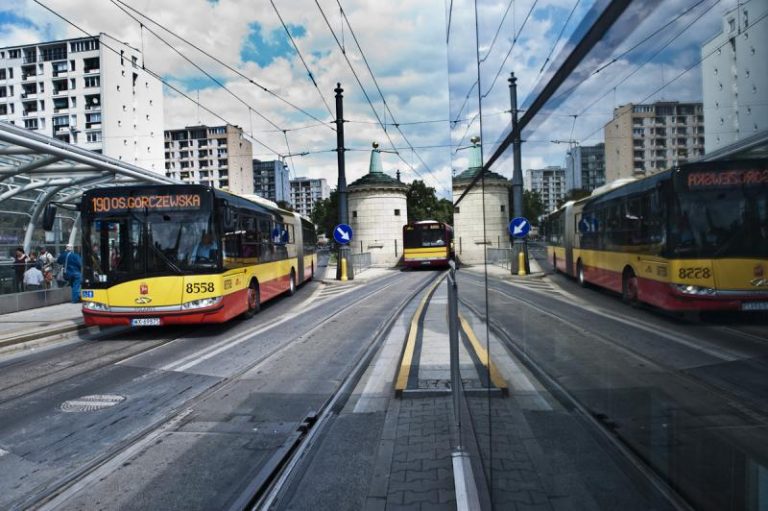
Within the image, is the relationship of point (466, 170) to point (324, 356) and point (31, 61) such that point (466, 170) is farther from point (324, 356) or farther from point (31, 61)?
point (31, 61)

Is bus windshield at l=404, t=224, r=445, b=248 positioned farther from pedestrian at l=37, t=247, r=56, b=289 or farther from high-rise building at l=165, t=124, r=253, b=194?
high-rise building at l=165, t=124, r=253, b=194

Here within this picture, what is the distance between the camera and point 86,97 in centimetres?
7050

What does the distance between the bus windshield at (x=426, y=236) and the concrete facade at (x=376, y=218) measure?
30.8 ft

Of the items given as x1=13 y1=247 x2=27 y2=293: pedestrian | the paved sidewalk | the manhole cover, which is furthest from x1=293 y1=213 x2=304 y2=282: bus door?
the manhole cover

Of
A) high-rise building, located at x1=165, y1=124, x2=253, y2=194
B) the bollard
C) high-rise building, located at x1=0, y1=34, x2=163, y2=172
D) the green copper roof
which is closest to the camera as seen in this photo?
the bollard

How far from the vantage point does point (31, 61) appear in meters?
72.5

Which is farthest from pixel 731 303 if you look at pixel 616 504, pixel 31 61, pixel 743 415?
pixel 31 61

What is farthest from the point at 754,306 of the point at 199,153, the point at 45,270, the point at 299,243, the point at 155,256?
the point at 199,153

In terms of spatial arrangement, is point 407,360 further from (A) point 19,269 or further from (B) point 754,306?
(A) point 19,269

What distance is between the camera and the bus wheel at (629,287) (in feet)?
3.78

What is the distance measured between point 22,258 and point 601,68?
17440 millimetres

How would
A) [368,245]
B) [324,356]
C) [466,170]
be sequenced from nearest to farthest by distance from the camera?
[466,170] < [324,356] < [368,245]

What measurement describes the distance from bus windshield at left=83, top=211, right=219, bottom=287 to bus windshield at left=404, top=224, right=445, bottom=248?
21767mm

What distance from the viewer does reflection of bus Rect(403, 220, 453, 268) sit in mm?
31469
